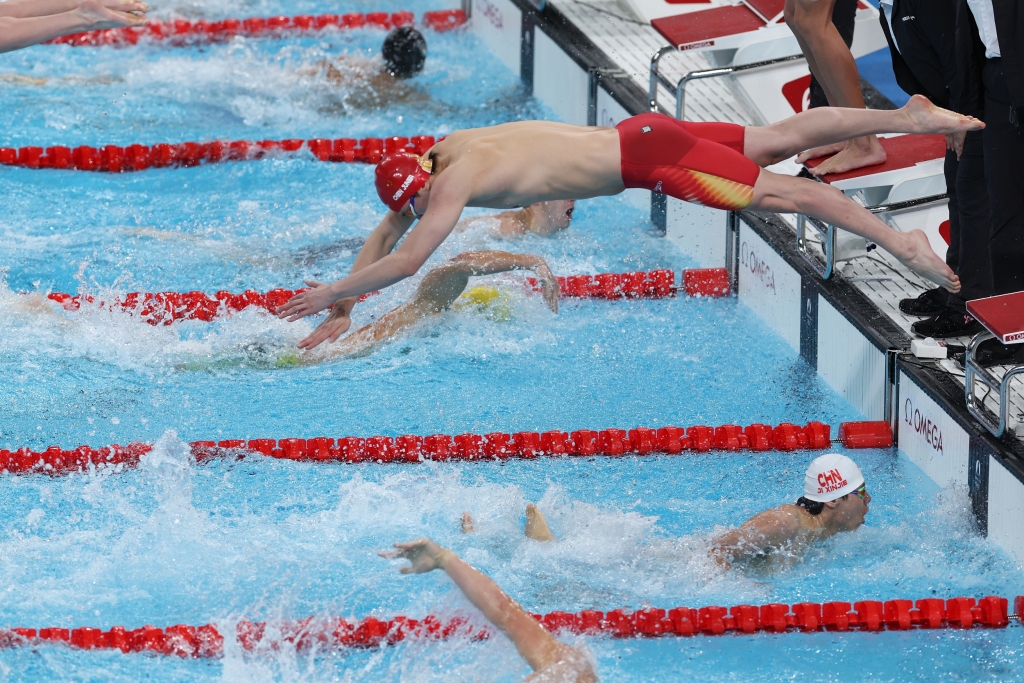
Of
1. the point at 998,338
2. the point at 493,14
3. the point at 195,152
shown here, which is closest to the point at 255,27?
the point at 493,14

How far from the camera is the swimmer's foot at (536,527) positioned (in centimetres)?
353

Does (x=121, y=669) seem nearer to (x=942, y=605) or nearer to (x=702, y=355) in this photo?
(x=942, y=605)

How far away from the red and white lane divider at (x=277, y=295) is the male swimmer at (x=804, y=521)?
172cm

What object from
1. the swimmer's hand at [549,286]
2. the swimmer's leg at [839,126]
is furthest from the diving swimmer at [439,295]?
the swimmer's leg at [839,126]

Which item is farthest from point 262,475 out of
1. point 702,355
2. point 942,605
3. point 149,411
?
point 942,605

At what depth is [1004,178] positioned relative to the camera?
12.3ft

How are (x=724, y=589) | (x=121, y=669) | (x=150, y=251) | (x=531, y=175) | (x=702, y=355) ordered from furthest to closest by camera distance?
(x=150, y=251) < (x=702, y=355) < (x=531, y=175) < (x=724, y=589) < (x=121, y=669)

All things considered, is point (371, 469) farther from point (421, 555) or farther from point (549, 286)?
point (421, 555)

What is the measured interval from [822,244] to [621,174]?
1148 mm

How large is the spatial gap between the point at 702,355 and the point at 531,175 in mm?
1141

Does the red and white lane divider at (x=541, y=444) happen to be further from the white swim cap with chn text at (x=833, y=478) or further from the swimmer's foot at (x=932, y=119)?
the swimmer's foot at (x=932, y=119)

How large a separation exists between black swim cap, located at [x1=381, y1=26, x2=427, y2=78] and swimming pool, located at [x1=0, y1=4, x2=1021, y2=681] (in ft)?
2.86

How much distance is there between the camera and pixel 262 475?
3986 mm

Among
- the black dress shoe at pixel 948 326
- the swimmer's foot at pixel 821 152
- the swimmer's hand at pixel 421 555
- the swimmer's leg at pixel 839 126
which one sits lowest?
the black dress shoe at pixel 948 326
